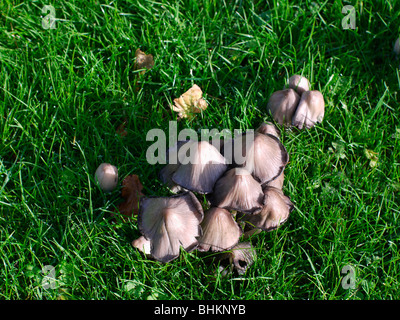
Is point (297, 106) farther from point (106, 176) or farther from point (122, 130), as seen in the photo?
point (106, 176)

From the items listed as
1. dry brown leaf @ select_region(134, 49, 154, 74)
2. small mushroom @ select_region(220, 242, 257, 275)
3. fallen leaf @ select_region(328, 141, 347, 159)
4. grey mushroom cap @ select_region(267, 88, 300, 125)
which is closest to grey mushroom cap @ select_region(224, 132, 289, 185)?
small mushroom @ select_region(220, 242, 257, 275)

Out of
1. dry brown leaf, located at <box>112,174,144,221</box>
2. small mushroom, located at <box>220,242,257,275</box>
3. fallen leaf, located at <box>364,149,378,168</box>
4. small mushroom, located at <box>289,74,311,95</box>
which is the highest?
small mushroom, located at <box>289,74,311,95</box>

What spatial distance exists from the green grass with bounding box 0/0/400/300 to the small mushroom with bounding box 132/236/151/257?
0.18 feet

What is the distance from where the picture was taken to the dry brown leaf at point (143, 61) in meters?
3.27

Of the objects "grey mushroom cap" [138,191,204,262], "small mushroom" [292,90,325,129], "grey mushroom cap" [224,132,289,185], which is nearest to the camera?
"grey mushroom cap" [138,191,204,262]

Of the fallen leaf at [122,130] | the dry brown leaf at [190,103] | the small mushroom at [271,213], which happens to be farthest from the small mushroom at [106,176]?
the small mushroom at [271,213]

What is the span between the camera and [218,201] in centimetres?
228

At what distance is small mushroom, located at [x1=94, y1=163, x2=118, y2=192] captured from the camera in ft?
8.77

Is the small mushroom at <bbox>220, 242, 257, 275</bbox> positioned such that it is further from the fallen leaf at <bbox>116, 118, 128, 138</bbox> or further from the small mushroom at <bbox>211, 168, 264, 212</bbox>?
the fallen leaf at <bbox>116, 118, 128, 138</bbox>

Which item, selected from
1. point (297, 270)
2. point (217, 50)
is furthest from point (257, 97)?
point (297, 270)

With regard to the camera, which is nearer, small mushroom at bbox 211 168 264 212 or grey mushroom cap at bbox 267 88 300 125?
small mushroom at bbox 211 168 264 212

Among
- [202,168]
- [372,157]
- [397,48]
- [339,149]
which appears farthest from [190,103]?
[397,48]

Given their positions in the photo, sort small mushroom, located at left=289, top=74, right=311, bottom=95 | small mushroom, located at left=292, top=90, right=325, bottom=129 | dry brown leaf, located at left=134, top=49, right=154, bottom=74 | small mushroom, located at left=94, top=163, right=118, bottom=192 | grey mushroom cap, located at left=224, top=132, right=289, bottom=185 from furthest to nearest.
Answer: dry brown leaf, located at left=134, top=49, right=154, bottom=74, small mushroom, located at left=289, top=74, right=311, bottom=95, small mushroom, located at left=292, top=90, right=325, bottom=129, small mushroom, located at left=94, top=163, right=118, bottom=192, grey mushroom cap, located at left=224, top=132, right=289, bottom=185
